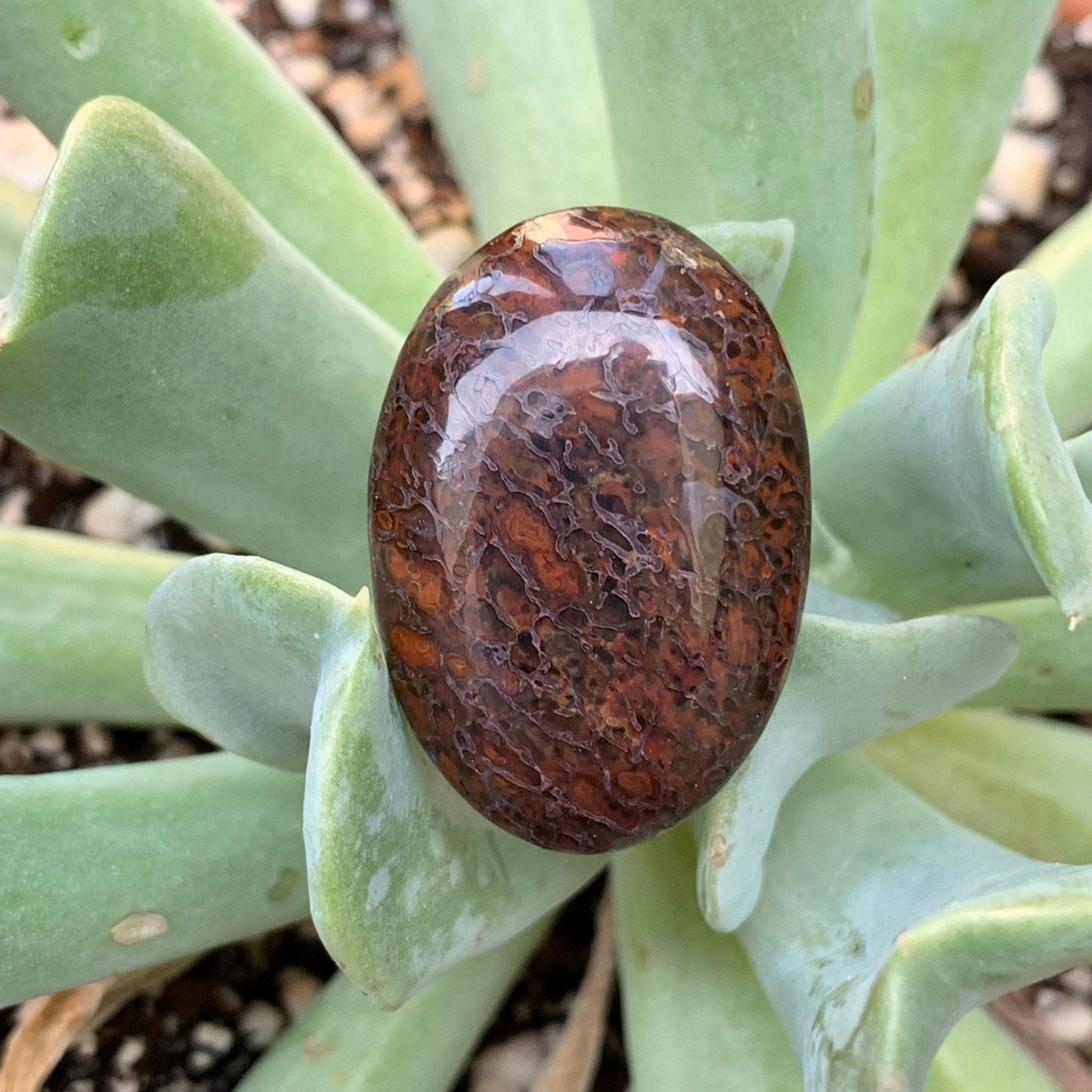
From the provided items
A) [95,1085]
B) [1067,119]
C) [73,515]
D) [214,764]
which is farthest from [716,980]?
[1067,119]

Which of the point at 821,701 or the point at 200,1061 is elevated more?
the point at 821,701

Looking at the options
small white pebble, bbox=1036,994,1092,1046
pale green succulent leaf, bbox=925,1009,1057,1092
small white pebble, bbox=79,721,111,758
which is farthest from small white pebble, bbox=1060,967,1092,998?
small white pebble, bbox=79,721,111,758

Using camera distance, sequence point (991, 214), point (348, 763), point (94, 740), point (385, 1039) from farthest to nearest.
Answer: point (991, 214), point (94, 740), point (385, 1039), point (348, 763)

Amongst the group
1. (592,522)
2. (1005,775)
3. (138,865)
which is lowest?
(1005,775)

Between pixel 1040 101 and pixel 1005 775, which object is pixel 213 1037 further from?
pixel 1040 101

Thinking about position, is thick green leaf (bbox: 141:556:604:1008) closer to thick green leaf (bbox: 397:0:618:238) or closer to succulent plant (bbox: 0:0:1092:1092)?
succulent plant (bbox: 0:0:1092:1092)

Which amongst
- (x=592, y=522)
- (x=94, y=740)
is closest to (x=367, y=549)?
(x=592, y=522)

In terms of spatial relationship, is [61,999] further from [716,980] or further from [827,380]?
[827,380]
